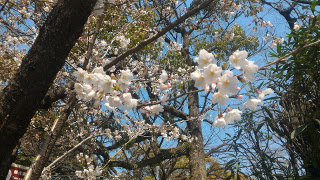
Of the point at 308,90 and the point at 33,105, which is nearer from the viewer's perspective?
the point at 33,105

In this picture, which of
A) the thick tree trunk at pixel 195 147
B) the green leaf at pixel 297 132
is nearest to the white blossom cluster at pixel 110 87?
the green leaf at pixel 297 132

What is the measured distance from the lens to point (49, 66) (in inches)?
49.7

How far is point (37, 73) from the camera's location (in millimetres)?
1256

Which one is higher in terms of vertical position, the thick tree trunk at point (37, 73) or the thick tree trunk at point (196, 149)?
the thick tree trunk at point (196, 149)

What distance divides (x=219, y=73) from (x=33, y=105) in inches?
36.4

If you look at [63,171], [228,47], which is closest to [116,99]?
[63,171]

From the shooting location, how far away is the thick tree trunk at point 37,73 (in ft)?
4.13

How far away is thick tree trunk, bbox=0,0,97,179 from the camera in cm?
126

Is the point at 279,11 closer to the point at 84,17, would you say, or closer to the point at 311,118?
the point at 311,118

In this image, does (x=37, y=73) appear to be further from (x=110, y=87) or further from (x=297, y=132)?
(x=297, y=132)

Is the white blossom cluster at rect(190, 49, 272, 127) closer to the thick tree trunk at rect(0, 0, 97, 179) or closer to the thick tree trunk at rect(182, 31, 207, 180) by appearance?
the thick tree trunk at rect(0, 0, 97, 179)

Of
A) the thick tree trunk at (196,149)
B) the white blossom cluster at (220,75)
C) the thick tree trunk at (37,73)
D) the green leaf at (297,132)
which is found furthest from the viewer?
the thick tree trunk at (196,149)

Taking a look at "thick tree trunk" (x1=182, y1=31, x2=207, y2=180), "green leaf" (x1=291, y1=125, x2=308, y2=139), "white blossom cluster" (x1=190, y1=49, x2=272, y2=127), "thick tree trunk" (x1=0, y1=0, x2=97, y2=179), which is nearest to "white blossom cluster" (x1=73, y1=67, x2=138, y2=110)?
"thick tree trunk" (x1=0, y1=0, x2=97, y2=179)

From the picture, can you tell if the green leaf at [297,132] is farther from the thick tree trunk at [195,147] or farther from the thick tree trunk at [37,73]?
the thick tree trunk at [195,147]
